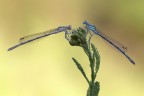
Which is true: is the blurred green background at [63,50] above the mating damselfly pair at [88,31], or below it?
above

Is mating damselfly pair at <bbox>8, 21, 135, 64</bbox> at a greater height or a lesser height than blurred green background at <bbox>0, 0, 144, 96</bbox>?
lesser

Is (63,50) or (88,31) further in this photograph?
(63,50)

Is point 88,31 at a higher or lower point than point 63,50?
lower

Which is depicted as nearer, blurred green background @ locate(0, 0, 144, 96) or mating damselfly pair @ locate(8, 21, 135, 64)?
mating damselfly pair @ locate(8, 21, 135, 64)

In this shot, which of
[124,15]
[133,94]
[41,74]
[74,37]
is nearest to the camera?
[74,37]

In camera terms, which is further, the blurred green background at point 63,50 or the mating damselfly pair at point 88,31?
the blurred green background at point 63,50

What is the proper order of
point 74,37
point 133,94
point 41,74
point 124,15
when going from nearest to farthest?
point 74,37
point 133,94
point 41,74
point 124,15

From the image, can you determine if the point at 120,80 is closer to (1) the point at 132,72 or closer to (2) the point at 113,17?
(1) the point at 132,72

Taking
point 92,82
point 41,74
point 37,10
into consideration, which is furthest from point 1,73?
point 92,82
